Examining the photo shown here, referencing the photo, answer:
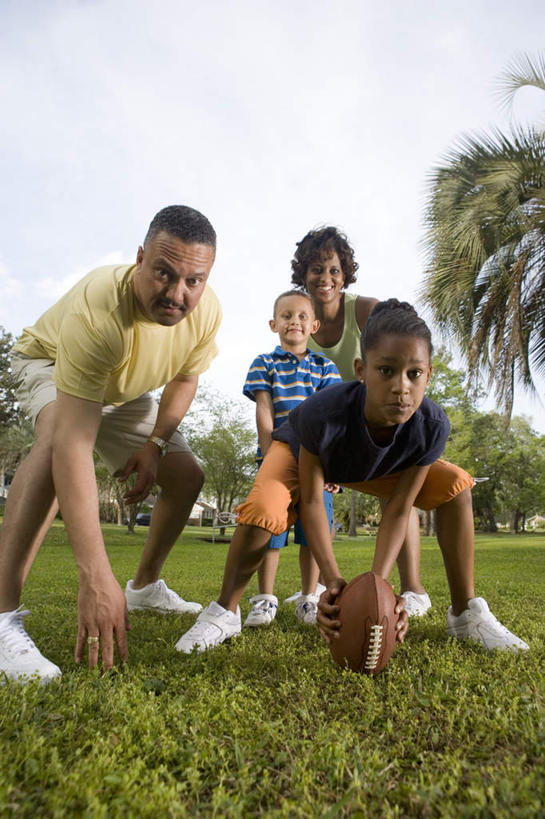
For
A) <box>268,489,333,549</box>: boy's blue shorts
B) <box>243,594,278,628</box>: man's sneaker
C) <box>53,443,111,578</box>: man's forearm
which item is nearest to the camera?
<box>53,443,111,578</box>: man's forearm

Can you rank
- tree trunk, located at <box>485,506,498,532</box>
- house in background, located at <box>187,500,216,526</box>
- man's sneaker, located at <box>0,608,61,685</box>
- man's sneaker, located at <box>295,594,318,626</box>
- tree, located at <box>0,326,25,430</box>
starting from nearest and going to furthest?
man's sneaker, located at <box>0,608,61,685</box>
man's sneaker, located at <box>295,594,318,626</box>
tree, located at <box>0,326,25,430</box>
tree trunk, located at <box>485,506,498,532</box>
house in background, located at <box>187,500,216,526</box>

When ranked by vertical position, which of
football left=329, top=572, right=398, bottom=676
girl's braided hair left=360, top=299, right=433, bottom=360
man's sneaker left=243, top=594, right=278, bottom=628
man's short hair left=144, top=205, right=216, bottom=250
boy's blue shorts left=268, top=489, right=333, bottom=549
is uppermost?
man's short hair left=144, top=205, right=216, bottom=250

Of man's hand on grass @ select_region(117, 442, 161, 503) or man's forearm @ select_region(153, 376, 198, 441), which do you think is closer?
man's hand on grass @ select_region(117, 442, 161, 503)

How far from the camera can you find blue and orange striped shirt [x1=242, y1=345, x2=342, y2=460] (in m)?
4.97

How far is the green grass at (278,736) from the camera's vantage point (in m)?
1.67

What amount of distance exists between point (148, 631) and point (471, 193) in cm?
1407

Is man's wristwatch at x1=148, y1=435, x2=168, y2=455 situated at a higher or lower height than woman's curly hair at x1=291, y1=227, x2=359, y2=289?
lower

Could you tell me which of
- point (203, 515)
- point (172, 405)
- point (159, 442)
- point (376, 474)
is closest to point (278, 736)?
point (376, 474)

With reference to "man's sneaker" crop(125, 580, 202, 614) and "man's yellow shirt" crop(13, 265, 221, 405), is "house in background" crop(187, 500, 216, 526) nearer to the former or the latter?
"man's sneaker" crop(125, 580, 202, 614)

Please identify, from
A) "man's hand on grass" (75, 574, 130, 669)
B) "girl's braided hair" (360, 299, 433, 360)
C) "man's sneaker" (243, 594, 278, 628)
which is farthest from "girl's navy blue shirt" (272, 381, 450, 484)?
"man's sneaker" (243, 594, 278, 628)

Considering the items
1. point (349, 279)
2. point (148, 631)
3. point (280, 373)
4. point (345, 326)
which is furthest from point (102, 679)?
point (349, 279)

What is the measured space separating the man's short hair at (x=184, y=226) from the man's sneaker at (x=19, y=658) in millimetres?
2120

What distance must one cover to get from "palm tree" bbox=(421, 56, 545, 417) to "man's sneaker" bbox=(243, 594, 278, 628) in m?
11.0

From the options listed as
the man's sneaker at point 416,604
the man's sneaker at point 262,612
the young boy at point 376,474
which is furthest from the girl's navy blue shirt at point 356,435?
the man's sneaker at point 416,604
